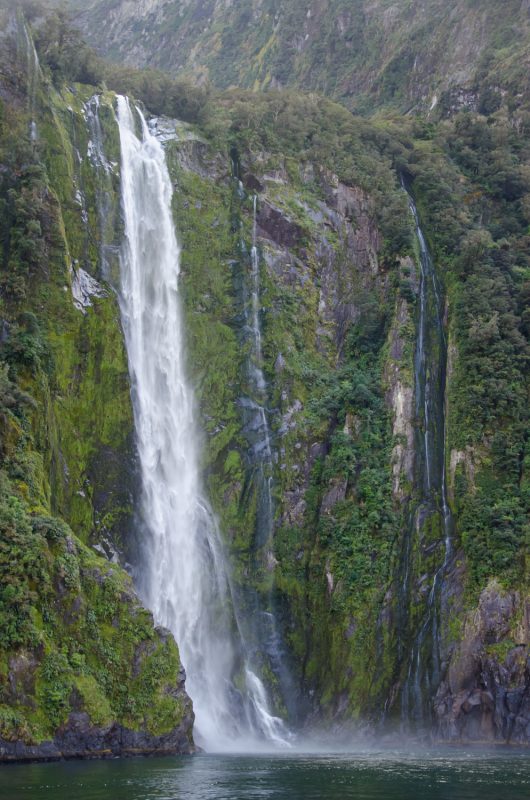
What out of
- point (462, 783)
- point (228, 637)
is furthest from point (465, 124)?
point (462, 783)

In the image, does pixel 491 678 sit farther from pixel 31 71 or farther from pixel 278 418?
pixel 31 71

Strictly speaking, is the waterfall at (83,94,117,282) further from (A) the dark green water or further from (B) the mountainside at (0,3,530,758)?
(A) the dark green water

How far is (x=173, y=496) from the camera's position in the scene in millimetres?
36000

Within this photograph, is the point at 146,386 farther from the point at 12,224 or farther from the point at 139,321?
Answer: the point at 12,224

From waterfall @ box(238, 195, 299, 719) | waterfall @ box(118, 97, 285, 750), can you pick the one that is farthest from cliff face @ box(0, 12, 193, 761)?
waterfall @ box(238, 195, 299, 719)

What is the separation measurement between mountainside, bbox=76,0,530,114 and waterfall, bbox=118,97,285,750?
22528mm

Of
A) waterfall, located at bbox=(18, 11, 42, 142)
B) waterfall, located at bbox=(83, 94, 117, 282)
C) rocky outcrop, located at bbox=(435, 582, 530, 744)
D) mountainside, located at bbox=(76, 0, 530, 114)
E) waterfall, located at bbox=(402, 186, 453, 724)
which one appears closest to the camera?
rocky outcrop, located at bbox=(435, 582, 530, 744)

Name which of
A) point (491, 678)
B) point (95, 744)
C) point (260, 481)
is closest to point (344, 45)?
point (260, 481)

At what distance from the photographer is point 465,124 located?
53750 millimetres

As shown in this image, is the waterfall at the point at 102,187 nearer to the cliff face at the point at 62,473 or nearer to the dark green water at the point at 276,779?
the cliff face at the point at 62,473

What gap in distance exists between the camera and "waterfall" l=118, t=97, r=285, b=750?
108ft

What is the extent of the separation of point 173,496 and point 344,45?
57.1m

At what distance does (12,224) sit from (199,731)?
21.4 m

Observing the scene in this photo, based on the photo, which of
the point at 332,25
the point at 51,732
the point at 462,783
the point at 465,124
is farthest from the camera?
the point at 332,25
